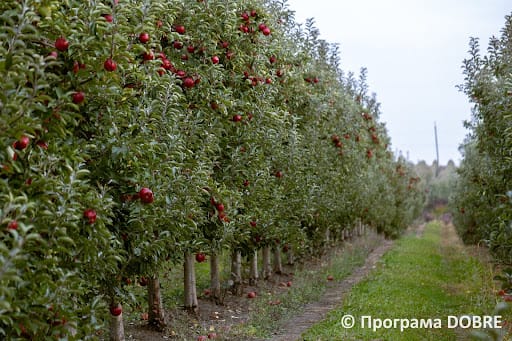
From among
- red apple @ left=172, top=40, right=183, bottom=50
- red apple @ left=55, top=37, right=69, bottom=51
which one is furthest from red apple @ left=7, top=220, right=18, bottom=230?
red apple @ left=172, top=40, right=183, bottom=50

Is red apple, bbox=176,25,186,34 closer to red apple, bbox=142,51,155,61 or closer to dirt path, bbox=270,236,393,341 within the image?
red apple, bbox=142,51,155,61

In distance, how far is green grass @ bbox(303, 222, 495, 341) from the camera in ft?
27.3

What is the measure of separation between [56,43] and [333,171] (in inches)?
442

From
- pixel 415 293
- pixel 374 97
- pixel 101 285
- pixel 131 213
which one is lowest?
A: pixel 415 293

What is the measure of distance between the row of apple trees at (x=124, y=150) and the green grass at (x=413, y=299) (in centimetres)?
196

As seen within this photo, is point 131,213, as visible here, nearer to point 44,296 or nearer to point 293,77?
point 44,296

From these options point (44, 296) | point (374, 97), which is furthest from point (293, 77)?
point (374, 97)

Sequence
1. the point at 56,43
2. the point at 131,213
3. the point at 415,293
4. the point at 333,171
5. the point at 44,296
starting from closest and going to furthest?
the point at 44,296 → the point at 56,43 → the point at 131,213 → the point at 415,293 → the point at 333,171

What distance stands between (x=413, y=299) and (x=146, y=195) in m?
7.60

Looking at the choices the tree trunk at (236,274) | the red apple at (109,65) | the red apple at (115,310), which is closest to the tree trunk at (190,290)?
the tree trunk at (236,274)

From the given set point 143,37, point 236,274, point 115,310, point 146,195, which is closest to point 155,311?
point 115,310

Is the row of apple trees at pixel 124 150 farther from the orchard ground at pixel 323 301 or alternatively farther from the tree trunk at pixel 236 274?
the orchard ground at pixel 323 301

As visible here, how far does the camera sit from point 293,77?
12344 millimetres

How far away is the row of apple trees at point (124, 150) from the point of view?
3922 mm
